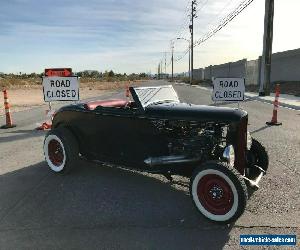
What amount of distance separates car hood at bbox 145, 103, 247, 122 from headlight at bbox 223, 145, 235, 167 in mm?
374

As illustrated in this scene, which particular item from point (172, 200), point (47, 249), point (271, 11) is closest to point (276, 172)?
point (172, 200)

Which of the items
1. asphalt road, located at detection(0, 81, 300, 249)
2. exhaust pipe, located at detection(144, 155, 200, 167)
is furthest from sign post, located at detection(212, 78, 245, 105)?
exhaust pipe, located at detection(144, 155, 200, 167)

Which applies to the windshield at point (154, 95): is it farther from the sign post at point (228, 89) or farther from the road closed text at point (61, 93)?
the road closed text at point (61, 93)

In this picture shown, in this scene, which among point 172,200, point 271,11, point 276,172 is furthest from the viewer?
point 271,11

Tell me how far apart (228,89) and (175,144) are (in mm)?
6431

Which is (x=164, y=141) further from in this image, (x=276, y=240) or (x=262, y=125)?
(x=262, y=125)

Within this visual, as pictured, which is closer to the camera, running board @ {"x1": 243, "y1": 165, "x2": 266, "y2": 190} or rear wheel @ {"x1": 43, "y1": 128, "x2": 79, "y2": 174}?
running board @ {"x1": 243, "y1": 165, "x2": 266, "y2": 190}

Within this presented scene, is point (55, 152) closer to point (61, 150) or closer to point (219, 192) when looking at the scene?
point (61, 150)

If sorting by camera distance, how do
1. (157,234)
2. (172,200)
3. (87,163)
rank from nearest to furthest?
1. (157,234)
2. (172,200)
3. (87,163)

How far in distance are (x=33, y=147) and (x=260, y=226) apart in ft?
20.5

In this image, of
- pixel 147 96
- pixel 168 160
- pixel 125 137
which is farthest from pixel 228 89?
pixel 168 160

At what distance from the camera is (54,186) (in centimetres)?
592

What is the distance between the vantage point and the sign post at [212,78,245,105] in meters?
11.1

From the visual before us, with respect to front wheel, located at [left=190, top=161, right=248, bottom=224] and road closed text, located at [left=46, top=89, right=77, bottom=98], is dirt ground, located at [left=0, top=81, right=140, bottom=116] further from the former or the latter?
front wheel, located at [left=190, top=161, right=248, bottom=224]
